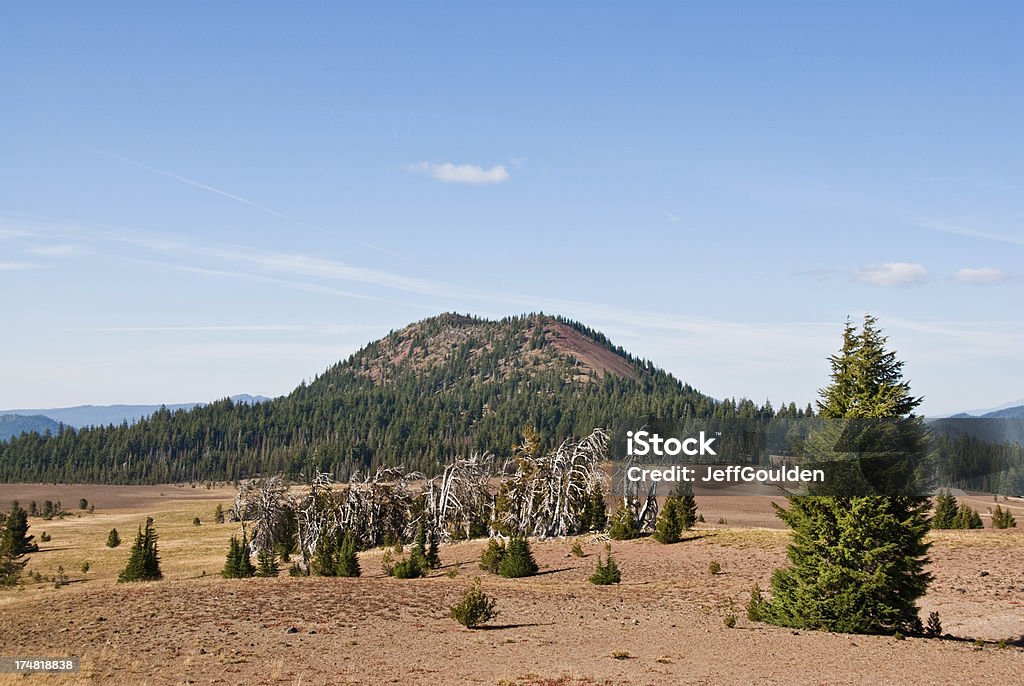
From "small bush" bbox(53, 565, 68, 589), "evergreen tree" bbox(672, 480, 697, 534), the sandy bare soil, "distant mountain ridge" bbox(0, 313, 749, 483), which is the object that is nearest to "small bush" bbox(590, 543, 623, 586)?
the sandy bare soil

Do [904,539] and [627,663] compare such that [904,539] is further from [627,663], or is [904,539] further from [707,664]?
[627,663]

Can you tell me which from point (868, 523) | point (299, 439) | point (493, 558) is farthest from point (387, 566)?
point (299, 439)

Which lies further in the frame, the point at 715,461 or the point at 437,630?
the point at 715,461

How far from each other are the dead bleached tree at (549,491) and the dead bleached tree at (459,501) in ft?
9.50

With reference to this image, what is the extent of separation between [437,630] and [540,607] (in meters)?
4.86

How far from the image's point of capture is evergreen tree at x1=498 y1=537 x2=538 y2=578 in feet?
110

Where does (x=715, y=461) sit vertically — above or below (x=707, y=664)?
above

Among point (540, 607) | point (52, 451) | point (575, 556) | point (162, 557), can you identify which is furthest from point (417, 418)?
point (540, 607)

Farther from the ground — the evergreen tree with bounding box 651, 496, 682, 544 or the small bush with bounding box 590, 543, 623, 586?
the evergreen tree with bounding box 651, 496, 682, 544

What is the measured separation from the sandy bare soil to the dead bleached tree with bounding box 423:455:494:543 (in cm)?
936

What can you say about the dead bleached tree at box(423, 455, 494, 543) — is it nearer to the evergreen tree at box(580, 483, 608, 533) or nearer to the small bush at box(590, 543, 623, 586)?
the evergreen tree at box(580, 483, 608, 533)

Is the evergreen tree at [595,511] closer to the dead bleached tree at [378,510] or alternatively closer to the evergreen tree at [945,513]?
the dead bleached tree at [378,510]

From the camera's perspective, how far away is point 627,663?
18.3m

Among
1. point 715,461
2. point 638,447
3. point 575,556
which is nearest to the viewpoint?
point 715,461
